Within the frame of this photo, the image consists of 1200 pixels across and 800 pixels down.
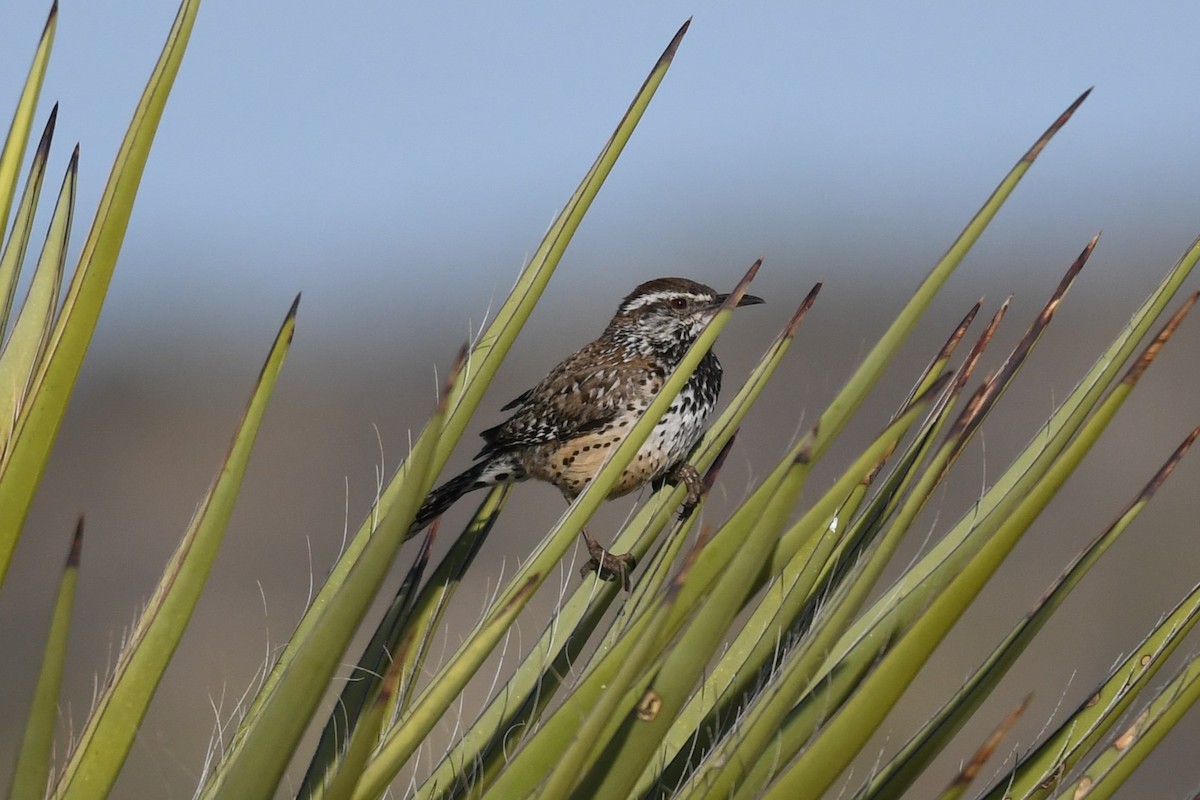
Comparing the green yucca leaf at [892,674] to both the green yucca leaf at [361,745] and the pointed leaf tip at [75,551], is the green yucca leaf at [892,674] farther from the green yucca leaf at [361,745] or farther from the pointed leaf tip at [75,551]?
the pointed leaf tip at [75,551]

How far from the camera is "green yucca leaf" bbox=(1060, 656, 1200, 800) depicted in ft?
4.94

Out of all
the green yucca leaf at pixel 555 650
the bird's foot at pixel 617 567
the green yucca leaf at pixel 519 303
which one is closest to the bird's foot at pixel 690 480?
the green yucca leaf at pixel 555 650

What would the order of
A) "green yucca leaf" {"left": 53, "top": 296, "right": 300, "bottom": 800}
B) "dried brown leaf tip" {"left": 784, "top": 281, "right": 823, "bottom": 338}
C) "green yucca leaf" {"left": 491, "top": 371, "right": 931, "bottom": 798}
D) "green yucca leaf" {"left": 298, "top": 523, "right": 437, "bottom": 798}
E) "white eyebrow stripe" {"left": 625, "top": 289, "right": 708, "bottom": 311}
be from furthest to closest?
"white eyebrow stripe" {"left": 625, "top": 289, "right": 708, "bottom": 311}, "green yucca leaf" {"left": 298, "top": 523, "right": 437, "bottom": 798}, "dried brown leaf tip" {"left": 784, "top": 281, "right": 823, "bottom": 338}, "green yucca leaf" {"left": 53, "top": 296, "right": 300, "bottom": 800}, "green yucca leaf" {"left": 491, "top": 371, "right": 931, "bottom": 798}

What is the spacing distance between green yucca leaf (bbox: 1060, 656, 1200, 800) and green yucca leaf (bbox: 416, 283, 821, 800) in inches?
21.9

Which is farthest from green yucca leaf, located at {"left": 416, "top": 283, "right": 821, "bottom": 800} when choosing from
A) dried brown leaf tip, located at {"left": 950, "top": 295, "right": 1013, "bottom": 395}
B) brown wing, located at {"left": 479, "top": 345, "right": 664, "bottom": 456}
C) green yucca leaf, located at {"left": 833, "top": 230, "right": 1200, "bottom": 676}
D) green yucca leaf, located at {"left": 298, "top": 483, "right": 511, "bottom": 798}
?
brown wing, located at {"left": 479, "top": 345, "right": 664, "bottom": 456}

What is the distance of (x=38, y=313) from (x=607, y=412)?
2.16 meters

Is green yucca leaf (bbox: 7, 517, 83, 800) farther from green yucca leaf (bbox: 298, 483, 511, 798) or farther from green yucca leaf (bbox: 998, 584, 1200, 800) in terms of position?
green yucca leaf (bbox: 998, 584, 1200, 800)

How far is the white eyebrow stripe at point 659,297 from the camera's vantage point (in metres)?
4.23

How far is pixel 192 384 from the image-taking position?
857 inches

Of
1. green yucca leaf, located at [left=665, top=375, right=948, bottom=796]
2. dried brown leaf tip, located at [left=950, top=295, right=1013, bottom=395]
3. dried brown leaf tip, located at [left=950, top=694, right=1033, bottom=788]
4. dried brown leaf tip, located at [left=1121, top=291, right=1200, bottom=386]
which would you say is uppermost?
dried brown leaf tip, located at [left=1121, top=291, right=1200, bottom=386]

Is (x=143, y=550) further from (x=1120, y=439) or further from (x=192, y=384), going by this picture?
(x=1120, y=439)

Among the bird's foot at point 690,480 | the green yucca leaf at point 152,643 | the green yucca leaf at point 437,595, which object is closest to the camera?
the green yucca leaf at point 152,643

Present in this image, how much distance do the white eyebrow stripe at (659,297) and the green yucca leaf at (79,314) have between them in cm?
270

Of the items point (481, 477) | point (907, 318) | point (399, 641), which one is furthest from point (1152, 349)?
point (481, 477)
